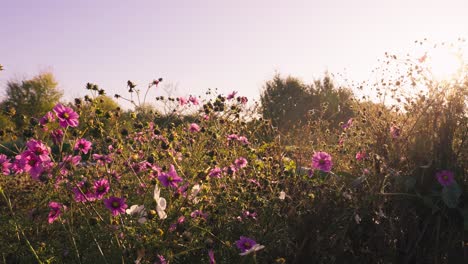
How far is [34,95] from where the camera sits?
28391mm

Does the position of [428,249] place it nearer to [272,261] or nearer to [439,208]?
[439,208]

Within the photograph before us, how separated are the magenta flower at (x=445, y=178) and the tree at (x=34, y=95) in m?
27.7

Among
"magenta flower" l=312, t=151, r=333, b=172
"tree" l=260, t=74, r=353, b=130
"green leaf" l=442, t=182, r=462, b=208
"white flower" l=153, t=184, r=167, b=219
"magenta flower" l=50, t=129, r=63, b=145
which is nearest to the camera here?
"white flower" l=153, t=184, r=167, b=219

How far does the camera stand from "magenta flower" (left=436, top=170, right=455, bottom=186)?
2.99 metres

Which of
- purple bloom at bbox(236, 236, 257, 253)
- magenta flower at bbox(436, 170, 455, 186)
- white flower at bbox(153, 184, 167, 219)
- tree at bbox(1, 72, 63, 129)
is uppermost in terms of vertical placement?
tree at bbox(1, 72, 63, 129)

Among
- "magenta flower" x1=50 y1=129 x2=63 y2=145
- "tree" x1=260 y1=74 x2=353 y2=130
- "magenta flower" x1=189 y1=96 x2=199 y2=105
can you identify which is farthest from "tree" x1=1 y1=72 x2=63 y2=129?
"magenta flower" x1=50 y1=129 x2=63 y2=145

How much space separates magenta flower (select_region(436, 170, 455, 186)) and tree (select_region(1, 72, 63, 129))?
1092 inches

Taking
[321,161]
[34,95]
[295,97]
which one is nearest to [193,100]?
[321,161]

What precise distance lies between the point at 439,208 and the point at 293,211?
1.00m

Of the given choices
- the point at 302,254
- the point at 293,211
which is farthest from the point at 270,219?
the point at 302,254

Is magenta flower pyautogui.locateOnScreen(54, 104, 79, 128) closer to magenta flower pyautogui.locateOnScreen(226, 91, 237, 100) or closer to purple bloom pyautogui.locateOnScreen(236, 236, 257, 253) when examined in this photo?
purple bloom pyautogui.locateOnScreen(236, 236, 257, 253)

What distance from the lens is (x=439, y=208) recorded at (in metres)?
3.02

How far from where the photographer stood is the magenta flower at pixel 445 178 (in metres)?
2.99

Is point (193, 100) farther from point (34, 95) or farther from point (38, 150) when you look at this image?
point (34, 95)
